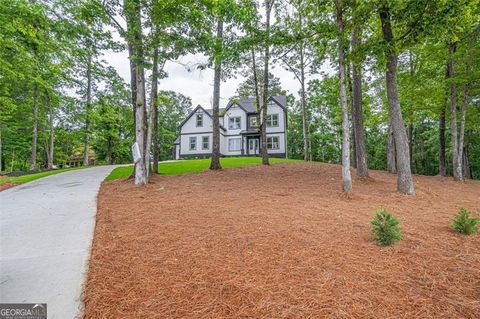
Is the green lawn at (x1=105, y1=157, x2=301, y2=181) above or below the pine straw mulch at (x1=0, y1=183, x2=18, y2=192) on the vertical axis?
above

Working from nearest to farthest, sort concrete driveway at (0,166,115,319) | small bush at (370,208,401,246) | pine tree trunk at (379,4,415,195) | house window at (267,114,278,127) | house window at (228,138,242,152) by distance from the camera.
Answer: concrete driveway at (0,166,115,319)
small bush at (370,208,401,246)
pine tree trunk at (379,4,415,195)
house window at (267,114,278,127)
house window at (228,138,242,152)

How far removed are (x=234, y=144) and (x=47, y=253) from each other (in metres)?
26.0

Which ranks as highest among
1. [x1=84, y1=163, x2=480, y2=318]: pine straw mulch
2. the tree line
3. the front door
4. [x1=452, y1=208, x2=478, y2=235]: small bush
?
the tree line

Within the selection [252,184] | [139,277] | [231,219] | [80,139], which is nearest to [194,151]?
[80,139]

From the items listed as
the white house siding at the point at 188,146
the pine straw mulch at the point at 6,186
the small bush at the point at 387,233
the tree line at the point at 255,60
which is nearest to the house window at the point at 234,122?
the white house siding at the point at 188,146

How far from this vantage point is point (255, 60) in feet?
51.2

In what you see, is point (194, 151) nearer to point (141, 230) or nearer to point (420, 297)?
point (141, 230)

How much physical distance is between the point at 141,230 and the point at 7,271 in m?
1.67

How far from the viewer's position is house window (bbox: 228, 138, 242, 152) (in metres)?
28.8

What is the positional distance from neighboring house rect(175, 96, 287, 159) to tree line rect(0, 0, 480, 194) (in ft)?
22.9

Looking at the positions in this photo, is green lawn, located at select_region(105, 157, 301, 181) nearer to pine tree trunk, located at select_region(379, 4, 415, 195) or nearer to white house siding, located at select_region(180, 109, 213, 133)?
pine tree trunk, located at select_region(379, 4, 415, 195)

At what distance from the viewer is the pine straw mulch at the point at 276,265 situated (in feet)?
6.70

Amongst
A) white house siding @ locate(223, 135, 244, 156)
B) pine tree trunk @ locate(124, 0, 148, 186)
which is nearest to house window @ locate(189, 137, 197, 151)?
white house siding @ locate(223, 135, 244, 156)

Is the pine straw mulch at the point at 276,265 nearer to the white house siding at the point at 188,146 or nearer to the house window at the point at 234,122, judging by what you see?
→ the white house siding at the point at 188,146
